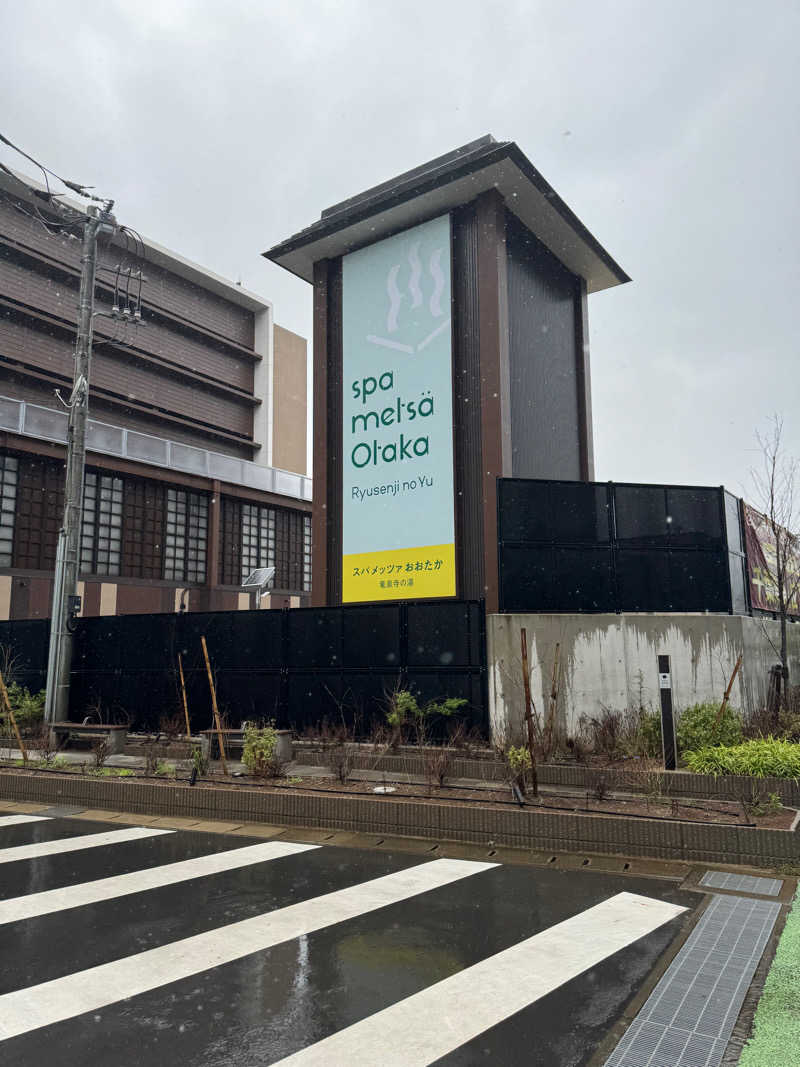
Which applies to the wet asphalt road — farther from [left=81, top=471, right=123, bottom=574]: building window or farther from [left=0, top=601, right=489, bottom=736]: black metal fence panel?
[left=81, top=471, right=123, bottom=574]: building window

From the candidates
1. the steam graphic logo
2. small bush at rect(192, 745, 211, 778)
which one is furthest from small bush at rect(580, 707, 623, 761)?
the steam graphic logo

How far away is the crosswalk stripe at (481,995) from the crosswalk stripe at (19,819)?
7.33 metres

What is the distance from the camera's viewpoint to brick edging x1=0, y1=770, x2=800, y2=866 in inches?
303

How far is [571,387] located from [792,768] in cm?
1612

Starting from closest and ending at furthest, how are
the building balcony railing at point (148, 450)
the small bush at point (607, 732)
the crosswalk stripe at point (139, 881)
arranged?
the crosswalk stripe at point (139, 881), the small bush at point (607, 732), the building balcony railing at point (148, 450)

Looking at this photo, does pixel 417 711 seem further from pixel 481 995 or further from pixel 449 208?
pixel 449 208

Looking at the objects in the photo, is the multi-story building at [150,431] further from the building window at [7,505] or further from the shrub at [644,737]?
the shrub at [644,737]

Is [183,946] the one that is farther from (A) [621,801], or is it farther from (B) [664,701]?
(B) [664,701]

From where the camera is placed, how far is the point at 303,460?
2111 inches

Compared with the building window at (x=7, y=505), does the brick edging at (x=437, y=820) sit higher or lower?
lower

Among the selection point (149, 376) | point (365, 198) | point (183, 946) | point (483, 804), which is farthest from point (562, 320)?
point (149, 376)

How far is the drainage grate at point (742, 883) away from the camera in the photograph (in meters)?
6.81

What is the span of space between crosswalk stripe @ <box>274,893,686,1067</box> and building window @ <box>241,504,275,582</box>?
29759 mm

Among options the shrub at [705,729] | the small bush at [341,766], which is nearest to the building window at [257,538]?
the small bush at [341,766]
